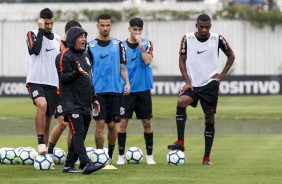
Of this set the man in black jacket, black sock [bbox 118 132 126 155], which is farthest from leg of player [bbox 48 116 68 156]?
the man in black jacket

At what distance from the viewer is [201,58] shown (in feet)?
53.0

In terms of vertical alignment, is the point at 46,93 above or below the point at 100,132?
above

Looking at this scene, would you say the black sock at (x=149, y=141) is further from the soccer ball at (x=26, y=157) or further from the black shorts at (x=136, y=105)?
the soccer ball at (x=26, y=157)

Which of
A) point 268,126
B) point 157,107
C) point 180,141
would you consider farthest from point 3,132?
point 157,107

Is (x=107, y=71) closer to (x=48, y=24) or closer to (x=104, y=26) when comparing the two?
(x=104, y=26)

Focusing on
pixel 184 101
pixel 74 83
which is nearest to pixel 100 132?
pixel 184 101

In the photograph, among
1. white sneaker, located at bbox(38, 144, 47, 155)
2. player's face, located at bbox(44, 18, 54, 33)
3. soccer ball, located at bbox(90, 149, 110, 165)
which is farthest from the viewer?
player's face, located at bbox(44, 18, 54, 33)

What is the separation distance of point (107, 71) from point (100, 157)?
6.37 ft

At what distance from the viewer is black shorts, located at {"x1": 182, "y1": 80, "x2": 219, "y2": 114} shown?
16002 millimetres

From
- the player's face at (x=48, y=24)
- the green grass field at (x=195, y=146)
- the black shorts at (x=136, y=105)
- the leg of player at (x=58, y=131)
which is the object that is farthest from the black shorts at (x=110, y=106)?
the player's face at (x=48, y=24)

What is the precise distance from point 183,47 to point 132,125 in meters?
11.4

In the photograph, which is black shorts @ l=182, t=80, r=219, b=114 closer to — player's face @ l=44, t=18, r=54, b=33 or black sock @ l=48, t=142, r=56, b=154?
black sock @ l=48, t=142, r=56, b=154

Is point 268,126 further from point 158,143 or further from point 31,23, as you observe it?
point 31,23

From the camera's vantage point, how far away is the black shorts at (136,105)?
16.5 metres
